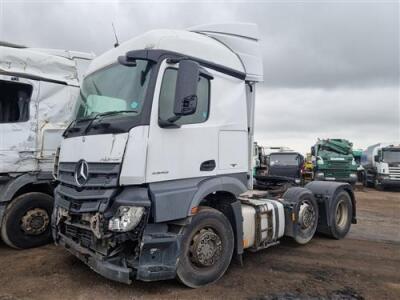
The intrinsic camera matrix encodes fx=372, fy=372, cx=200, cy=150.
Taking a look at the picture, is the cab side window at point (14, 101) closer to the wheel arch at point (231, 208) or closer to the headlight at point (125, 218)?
the headlight at point (125, 218)

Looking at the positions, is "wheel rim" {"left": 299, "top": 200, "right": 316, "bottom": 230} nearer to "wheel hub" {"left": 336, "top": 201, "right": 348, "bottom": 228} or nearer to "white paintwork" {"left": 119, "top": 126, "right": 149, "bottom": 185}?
"wheel hub" {"left": 336, "top": 201, "right": 348, "bottom": 228}

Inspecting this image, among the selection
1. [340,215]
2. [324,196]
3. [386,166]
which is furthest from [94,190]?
[386,166]

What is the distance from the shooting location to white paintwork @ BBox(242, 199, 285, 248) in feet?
17.3

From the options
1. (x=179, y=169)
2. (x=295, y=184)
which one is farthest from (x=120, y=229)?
(x=295, y=184)

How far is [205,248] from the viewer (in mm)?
4562

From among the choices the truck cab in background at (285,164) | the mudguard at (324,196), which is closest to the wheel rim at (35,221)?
the mudguard at (324,196)

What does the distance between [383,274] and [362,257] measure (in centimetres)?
84

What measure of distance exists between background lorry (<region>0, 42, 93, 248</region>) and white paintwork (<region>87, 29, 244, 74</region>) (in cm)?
194

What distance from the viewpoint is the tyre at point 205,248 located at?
4379 mm

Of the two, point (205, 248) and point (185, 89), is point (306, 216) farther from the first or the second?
point (185, 89)

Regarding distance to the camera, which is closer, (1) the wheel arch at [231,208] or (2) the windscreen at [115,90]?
(2) the windscreen at [115,90]

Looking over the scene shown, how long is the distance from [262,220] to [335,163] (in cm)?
1682

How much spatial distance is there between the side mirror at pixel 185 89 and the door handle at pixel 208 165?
0.89 metres

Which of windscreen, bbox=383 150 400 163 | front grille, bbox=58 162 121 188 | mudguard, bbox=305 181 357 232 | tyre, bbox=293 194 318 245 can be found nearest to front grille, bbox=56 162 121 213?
front grille, bbox=58 162 121 188
